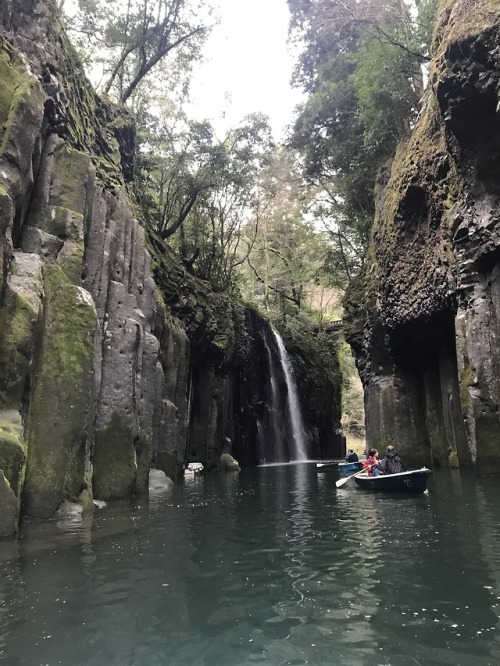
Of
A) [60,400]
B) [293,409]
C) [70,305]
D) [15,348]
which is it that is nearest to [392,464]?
[60,400]

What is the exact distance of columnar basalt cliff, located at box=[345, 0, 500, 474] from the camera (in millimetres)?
14148

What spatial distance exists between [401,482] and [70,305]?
8.89 meters

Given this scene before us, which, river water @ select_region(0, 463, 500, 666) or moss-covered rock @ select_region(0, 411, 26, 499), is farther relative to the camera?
moss-covered rock @ select_region(0, 411, 26, 499)

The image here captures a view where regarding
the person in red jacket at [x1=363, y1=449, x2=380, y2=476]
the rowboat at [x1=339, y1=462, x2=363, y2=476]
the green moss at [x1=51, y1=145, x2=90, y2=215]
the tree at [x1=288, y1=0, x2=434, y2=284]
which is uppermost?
the tree at [x1=288, y1=0, x2=434, y2=284]

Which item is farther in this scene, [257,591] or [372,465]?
[372,465]

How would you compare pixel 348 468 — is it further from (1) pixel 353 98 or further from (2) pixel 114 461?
(1) pixel 353 98

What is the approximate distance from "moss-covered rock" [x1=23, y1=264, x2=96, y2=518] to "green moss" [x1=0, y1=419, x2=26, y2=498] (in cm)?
114

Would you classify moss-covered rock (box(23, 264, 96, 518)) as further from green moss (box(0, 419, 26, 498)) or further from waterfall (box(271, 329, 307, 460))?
waterfall (box(271, 329, 307, 460))

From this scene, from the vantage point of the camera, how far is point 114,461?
1267 centimetres

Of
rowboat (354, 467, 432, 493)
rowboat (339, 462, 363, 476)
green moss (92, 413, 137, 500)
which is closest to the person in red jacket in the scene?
rowboat (354, 467, 432, 493)

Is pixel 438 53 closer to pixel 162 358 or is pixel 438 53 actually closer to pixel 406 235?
pixel 406 235

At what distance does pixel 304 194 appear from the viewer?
117ft

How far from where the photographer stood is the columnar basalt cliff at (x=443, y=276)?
557 inches

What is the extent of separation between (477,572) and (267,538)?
3.31 meters
